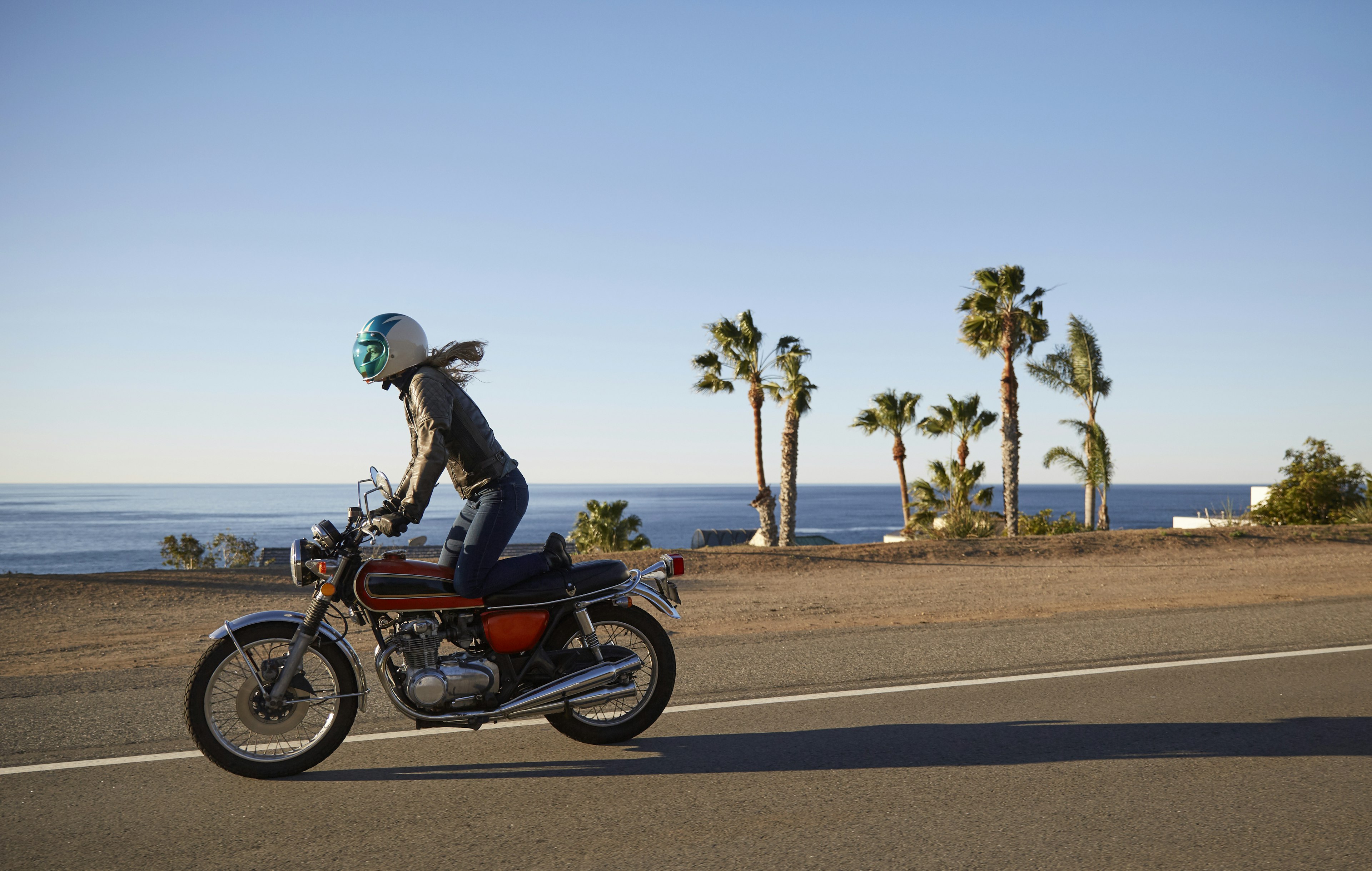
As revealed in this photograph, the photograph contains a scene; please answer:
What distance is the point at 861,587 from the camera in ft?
48.0

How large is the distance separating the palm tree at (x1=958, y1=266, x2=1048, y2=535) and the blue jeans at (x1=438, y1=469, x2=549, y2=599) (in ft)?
83.9

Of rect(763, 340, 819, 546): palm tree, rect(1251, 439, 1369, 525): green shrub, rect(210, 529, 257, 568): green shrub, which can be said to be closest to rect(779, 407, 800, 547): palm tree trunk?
rect(763, 340, 819, 546): palm tree

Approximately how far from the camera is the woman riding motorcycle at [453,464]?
16.2 ft

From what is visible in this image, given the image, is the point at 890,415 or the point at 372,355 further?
the point at 890,415

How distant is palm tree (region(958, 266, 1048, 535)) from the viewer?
28938mm

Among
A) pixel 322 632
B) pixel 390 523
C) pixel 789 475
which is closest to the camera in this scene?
pixel 390 523

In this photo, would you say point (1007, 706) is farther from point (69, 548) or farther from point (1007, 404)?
point (69, 548)

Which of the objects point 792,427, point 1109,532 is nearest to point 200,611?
point 1109,532

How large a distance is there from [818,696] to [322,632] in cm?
330

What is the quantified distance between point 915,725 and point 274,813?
353cm

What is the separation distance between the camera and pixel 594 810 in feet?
14.3

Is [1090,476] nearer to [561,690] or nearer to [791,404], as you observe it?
[791,404]

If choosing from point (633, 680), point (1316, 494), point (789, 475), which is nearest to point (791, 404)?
point (789, 475)

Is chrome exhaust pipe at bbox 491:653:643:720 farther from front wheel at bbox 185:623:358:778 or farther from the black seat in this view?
front wheel at bbox 185:623:358:778
